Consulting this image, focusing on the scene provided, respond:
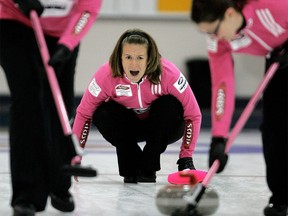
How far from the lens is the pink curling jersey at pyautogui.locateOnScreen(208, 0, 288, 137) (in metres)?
2.66

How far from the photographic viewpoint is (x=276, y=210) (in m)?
2.98

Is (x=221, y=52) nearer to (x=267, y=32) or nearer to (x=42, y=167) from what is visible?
(x=267, y=32)

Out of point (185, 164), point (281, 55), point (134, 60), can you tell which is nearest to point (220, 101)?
point (281, 55)

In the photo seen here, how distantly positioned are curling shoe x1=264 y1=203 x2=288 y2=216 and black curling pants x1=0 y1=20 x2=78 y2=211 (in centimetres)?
86

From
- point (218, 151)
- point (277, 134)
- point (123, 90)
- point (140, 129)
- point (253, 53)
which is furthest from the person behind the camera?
point (140, 129)

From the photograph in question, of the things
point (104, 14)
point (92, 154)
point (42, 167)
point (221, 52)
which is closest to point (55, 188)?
point (42, 167)

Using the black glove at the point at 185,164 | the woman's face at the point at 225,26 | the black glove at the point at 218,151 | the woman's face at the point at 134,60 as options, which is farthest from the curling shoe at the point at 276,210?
the woman's face at the point at 134,60

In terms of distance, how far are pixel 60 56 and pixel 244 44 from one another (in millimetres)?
660

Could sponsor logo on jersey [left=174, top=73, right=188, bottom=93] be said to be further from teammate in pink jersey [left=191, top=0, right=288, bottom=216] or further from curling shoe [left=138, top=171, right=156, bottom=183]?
teammate in pink jersey [left=191, top=0, right=288, bottom=216]

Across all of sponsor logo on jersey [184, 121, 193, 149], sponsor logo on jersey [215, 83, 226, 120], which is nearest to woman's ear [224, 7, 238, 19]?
sponsor logo on jersey [215, 83, 226, 120]

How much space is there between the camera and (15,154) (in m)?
2.71

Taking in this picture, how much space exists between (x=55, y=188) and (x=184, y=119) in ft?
3.30

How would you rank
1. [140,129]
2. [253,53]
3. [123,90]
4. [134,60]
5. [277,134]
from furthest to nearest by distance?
[140,129], [123,90], [134,60], [277,134], [253,53]

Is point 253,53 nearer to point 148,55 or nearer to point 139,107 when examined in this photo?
point 148,55
